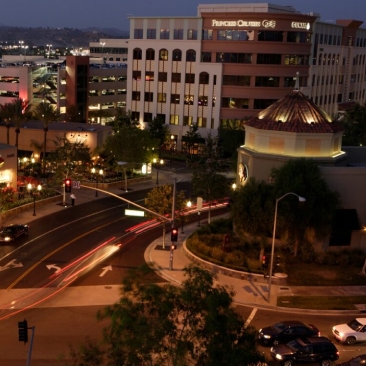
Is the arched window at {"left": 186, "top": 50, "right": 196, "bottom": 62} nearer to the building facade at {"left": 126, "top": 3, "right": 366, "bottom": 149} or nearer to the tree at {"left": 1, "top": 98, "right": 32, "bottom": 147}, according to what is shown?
the building facade at {"left": 126, "top": 3, "right": 366, "bottom": 149}

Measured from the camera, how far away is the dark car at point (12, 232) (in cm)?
4384

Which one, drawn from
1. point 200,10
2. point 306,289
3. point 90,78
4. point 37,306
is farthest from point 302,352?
point 90,78

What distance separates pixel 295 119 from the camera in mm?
45031

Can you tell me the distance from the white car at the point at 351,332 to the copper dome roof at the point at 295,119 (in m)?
17.8

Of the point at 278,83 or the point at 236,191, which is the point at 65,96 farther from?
the point at 236,191

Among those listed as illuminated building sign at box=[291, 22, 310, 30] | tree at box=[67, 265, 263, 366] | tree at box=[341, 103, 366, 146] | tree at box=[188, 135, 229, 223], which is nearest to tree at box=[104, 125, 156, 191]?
tree at box=[188, 135, 229, 223]

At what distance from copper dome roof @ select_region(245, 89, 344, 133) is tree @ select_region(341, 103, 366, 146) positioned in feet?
91.6

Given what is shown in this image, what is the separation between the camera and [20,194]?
56.3 meters

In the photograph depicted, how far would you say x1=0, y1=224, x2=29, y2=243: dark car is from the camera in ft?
144

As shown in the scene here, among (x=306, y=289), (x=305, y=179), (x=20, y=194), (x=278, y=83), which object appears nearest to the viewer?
(x=306, y=289)

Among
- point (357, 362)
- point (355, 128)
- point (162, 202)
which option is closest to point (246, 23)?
point (355, 128)

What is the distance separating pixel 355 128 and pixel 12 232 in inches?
1996

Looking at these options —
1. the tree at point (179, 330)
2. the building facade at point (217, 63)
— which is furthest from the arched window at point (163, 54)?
the tree at point (179, 330)

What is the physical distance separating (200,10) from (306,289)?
61.5 m
